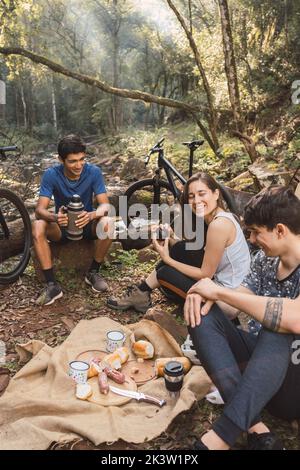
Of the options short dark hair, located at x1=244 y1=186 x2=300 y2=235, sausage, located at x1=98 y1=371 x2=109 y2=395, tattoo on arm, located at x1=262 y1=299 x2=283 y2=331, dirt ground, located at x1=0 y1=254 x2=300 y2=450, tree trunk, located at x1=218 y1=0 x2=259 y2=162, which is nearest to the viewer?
tattoo on arm, located at x1=262 y1=299 x2=283 y2=331

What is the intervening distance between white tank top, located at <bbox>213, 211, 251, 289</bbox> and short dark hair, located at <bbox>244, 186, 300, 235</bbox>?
782mm

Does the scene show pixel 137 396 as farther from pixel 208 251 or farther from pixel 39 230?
pixel 39 230

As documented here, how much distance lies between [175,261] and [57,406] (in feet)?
4.52

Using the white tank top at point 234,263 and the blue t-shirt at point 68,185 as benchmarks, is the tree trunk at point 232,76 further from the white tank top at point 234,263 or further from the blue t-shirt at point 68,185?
the white tank top at point 234,263

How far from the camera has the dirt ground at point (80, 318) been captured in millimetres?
2357

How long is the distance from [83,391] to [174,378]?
0.57 metres

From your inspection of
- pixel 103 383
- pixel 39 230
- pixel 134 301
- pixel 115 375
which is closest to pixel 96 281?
pixel 134 301

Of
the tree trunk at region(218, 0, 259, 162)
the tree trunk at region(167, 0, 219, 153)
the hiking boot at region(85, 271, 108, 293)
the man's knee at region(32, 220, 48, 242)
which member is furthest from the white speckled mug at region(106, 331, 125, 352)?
the tree trunk at region(167, 0, 219, 153)

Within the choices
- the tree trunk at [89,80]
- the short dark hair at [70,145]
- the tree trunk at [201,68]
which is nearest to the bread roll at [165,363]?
the short dark hair at [70,145]

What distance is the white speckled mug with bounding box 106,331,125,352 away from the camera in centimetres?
317

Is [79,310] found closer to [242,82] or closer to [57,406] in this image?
[57,406]

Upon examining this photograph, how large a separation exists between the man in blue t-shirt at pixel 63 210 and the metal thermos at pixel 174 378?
176 centimetres

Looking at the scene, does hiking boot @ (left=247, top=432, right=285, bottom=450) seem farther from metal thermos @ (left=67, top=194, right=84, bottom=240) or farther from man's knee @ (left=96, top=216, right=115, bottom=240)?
man's knee @ (left=96, top=216, right=115, bottom=240)

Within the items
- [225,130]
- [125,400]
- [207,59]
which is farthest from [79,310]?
[207,59]
